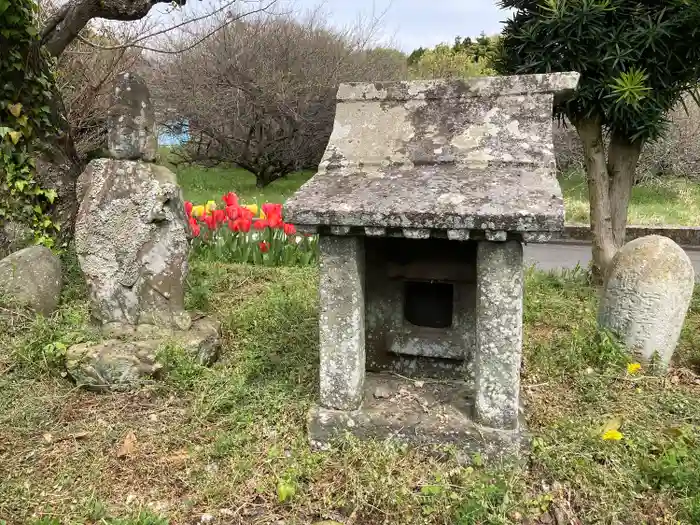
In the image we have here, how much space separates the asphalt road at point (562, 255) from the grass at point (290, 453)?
4.47m

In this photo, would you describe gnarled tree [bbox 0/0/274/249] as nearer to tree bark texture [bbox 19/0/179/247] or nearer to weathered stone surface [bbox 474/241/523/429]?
tree bark texture [bbox 19/0/179/247]

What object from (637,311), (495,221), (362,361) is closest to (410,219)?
(495,221)

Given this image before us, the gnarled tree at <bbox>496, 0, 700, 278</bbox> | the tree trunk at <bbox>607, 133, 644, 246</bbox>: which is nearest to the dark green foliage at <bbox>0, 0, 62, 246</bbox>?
the gnarled tree at <bbox>496, 0, 700, 278</bbox>

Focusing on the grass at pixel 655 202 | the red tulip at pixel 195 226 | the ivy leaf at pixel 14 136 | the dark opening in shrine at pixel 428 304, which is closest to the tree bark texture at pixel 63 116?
the ivy leaf at pixel 14 136

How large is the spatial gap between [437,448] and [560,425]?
0.72 metres

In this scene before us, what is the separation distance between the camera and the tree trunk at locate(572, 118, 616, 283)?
18.7 ft

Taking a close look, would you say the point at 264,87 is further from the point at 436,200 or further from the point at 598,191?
the point at 436,200

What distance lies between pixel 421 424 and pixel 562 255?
7.17 m

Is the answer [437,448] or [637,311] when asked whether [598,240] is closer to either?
[637,311]

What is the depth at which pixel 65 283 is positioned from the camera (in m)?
5.30

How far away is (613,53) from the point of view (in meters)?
4.91

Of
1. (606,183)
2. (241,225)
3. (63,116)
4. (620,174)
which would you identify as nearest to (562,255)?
(620,174)

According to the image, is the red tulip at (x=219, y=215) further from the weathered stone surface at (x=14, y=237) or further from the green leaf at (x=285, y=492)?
the green leaf at (x=285, y=492)

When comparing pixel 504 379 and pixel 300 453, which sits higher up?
pixel 504 379
